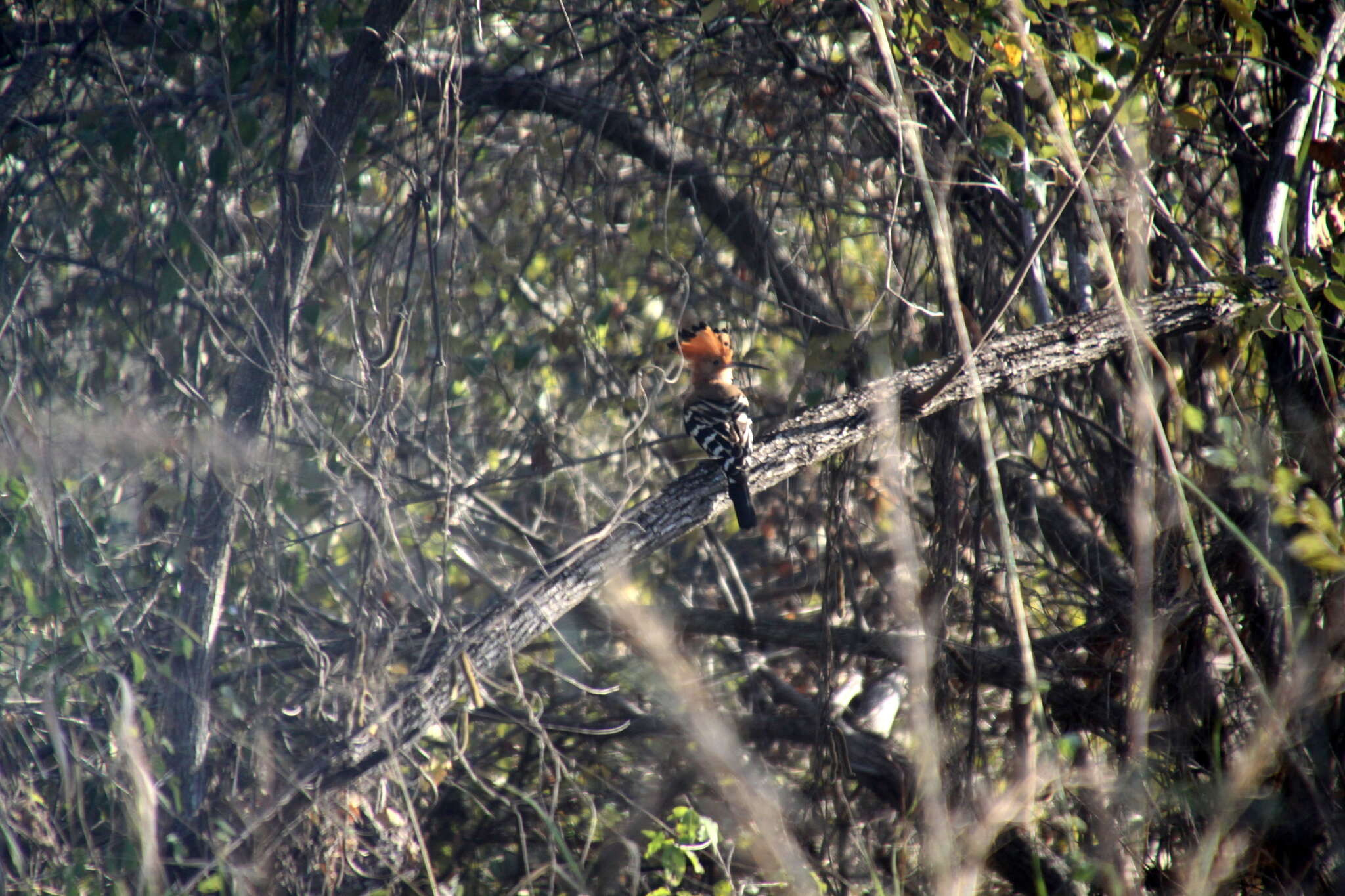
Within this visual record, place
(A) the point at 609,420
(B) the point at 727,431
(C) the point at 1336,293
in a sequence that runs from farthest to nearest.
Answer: (A) the point at 609,420 < (B) the point at 727,431 < (C) the point at 1336,293

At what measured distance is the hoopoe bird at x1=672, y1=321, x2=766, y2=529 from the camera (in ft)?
10.1

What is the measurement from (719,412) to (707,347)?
792mm

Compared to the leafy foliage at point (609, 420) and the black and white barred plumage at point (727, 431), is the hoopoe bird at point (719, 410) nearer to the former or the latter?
the black and white barred plumage at point (727, 431)

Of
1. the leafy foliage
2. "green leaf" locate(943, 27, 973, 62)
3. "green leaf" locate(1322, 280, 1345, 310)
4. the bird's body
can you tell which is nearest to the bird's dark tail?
the bird's body

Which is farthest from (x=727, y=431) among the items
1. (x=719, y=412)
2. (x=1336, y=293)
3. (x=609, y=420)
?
(x=1336, y=293)

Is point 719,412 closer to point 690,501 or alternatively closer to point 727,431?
point 727,431

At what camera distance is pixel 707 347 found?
457 cm

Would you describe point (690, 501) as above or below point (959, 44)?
below

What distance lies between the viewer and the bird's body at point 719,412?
308cm

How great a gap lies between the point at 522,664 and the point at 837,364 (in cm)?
209

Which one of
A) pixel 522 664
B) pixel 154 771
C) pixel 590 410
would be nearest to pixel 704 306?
pixel 590 410

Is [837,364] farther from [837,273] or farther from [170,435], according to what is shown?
[170,435]

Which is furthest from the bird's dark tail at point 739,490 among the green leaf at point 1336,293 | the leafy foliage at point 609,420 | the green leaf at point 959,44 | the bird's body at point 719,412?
the green leaf at point 1336,293

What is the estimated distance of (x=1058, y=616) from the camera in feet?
12.3
